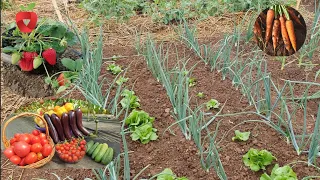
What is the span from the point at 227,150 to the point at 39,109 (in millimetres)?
1104

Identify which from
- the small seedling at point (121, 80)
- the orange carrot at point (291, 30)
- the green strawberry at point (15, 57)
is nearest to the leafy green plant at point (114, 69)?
the small seedling at point (121, 80)

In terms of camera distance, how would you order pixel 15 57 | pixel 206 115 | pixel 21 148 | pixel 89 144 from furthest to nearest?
pixel 15 57
pixel 206 115
pixel 89 144
pixel 21 148

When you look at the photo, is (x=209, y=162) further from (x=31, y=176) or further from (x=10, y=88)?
(x=10, y=88)

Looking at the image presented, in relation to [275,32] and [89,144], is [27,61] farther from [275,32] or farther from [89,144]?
[275,32]

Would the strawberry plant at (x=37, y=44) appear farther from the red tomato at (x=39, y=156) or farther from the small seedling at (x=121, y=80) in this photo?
the red tomato at (x=39, y=156)

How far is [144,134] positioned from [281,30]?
4.46 feet

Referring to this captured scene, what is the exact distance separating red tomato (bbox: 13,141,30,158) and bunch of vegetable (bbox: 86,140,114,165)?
1.07ft

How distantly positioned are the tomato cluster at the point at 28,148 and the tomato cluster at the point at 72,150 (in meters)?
0.07

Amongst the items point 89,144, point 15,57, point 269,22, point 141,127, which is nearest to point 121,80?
point 141,127

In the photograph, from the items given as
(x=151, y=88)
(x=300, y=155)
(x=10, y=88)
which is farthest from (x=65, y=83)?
(x=300, y=155)

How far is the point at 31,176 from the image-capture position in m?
2.27

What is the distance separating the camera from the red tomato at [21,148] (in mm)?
1820

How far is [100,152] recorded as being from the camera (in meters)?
2.02

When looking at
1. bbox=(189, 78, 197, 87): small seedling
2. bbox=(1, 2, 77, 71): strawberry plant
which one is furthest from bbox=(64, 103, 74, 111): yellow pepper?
bbox=(189, 78, 197, 87): small seedling
